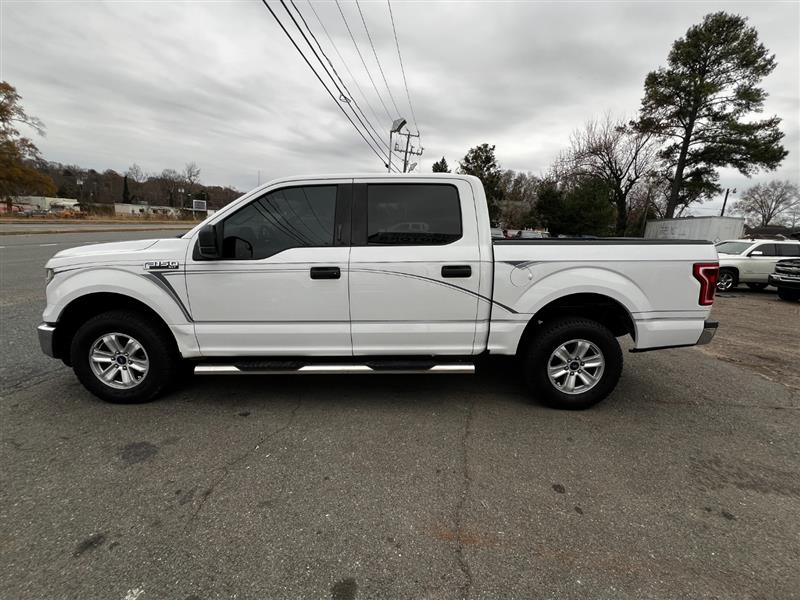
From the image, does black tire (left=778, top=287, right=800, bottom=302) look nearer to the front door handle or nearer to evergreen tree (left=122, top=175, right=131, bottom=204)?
the front door handle

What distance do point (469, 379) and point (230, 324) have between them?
2.49 metres

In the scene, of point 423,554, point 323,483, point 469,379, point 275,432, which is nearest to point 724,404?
point 469,379

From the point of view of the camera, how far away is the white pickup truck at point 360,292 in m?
3.39

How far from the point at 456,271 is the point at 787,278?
12.2 m

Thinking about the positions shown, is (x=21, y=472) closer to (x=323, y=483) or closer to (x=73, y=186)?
(x=323, y=483)

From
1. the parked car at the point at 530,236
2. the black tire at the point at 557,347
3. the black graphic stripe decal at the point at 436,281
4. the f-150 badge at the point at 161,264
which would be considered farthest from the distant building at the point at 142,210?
the black tire at the point at 557,347

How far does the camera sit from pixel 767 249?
40.4ft

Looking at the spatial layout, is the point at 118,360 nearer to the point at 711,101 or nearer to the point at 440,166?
the point at 711,101

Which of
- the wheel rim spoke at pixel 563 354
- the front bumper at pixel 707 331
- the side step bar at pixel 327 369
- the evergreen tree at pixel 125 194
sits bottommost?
the side step bar at pixel 327 369

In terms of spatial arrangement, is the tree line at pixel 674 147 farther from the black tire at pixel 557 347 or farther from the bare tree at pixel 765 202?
the bare tree at pixel 765 202

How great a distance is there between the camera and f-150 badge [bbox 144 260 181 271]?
3391 millimetres

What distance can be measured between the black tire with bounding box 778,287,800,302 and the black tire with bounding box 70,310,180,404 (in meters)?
14.4

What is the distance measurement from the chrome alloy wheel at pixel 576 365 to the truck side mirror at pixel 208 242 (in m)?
3.00

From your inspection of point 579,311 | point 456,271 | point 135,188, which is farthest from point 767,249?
point 135,188
